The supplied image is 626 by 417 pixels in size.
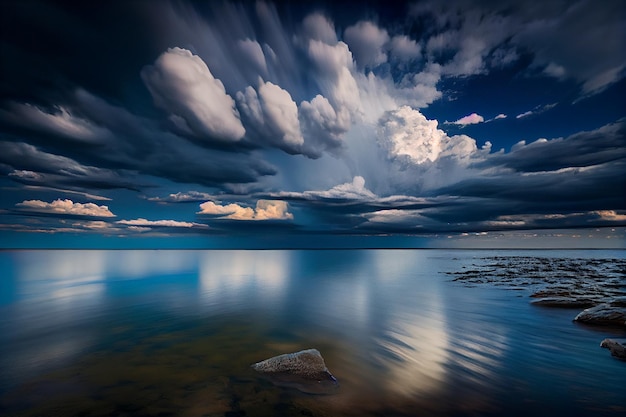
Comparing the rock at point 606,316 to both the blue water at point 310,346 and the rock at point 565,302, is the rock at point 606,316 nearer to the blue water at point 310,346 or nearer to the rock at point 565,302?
the blue water at point 310,346

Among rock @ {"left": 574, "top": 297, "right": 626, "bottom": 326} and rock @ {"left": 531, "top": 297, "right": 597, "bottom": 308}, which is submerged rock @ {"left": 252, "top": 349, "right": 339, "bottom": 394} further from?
rock @ {"left": 531, "top": 297, "right": 597, "bottom": 308}

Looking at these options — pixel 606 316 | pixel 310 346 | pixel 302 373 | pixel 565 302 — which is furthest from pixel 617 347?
pixel 302 373

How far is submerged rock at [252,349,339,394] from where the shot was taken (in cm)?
973

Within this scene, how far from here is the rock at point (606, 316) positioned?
16.8 m

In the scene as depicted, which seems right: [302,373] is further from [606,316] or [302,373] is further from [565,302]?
[565,302]

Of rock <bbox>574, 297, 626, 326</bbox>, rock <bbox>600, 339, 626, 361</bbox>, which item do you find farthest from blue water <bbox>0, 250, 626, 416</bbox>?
rock <bbox>574, 297, 626, 326</bbox>

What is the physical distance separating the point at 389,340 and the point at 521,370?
628 centimetres

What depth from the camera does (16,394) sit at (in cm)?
949

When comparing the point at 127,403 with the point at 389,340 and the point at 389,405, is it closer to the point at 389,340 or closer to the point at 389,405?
the point at 389,405

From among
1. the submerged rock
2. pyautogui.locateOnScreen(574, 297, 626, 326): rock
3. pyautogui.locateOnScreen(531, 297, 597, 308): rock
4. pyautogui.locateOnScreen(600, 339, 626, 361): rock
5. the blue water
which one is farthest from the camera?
pyautogui.locateOnScreen(531, 297, 597, 308): rock

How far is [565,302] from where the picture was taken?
23.1 metres

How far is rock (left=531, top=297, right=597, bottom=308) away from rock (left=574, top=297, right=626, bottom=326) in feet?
14.8

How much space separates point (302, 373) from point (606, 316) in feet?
64.9

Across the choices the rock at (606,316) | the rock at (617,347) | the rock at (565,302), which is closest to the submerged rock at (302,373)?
the rock at (617,347)
